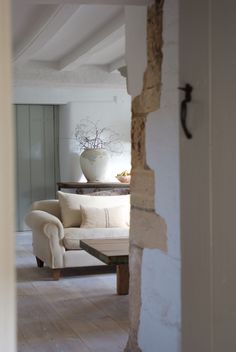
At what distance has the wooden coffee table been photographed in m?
3.93

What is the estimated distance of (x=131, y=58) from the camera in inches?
96.1

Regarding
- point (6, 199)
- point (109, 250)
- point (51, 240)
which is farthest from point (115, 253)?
point (6, 199)

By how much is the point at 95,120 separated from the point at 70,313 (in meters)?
4.92

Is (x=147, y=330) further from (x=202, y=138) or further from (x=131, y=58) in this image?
(x=131, y=58)

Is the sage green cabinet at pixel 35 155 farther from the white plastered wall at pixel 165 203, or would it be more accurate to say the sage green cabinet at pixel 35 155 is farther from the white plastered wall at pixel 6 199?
the white plastered wall at pixel 6 199

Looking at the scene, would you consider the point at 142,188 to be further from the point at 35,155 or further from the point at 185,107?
the point at 35,155

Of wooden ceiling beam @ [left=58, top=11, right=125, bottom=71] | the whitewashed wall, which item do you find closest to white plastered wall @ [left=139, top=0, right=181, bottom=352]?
wooden ceiling beam @ [left=58, top=11, right=125, bottom=71]

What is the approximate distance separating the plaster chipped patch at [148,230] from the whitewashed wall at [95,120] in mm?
6058

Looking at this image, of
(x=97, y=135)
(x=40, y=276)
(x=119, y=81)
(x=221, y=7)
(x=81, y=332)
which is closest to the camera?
(x=221, y=7)

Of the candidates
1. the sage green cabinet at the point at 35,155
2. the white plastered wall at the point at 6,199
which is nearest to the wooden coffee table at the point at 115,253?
the white plastered wall at the point at 6,199

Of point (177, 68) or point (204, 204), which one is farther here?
point (177, 68)

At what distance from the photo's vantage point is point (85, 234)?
18.0ft

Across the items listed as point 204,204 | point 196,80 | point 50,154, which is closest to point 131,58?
point 196,80

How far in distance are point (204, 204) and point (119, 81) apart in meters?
5.18
